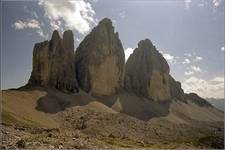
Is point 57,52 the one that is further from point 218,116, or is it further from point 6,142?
point 218,116

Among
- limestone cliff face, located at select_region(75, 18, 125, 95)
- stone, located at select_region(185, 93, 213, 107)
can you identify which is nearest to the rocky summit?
limestone cliff face, located at select_region(75, 18, 125, 95)

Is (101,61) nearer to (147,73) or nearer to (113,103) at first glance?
(113,103)

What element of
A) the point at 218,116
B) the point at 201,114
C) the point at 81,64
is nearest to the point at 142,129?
the point at 81,64

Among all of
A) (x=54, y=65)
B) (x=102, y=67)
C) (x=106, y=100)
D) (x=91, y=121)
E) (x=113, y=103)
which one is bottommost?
(x=91, y=121)

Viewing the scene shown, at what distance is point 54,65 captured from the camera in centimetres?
10188

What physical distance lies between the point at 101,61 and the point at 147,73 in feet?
96.2

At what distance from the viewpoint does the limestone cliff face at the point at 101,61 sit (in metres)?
114

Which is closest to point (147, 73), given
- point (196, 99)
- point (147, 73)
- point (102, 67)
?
point (147, 73)

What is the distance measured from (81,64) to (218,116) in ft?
275

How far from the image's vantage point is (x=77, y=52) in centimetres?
12394

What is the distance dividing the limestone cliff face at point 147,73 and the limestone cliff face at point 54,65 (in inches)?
1356

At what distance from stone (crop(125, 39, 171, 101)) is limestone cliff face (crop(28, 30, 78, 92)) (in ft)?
112

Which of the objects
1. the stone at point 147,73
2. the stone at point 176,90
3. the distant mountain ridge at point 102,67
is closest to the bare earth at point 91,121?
the distant mountain ridge at point 102,67

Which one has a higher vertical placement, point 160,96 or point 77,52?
point 77,52
